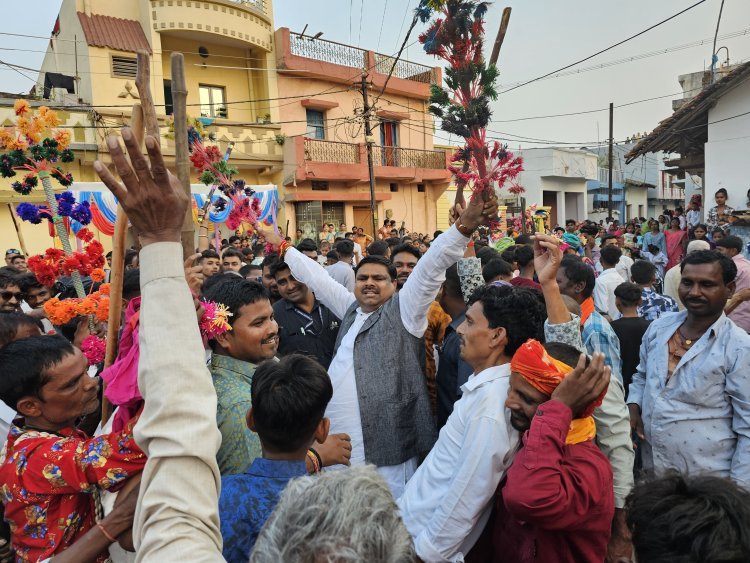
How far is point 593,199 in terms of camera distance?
38.5 meters

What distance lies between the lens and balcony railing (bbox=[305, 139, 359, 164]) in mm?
17922

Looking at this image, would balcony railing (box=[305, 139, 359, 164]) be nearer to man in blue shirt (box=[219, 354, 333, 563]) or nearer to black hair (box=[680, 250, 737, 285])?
black hair (box=[680, 250, 737, 285])

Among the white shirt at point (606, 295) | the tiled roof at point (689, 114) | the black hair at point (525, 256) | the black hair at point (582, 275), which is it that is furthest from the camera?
the tiled roof at point (689, 114)

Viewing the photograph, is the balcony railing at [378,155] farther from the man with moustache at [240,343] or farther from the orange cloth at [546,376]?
the orange cloth at [546,376]

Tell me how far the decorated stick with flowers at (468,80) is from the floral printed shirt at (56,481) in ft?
15.7

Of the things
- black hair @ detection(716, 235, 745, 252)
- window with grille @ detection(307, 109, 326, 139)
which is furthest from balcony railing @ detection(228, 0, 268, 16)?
black hair @ detection(716, 235, 745, 252)

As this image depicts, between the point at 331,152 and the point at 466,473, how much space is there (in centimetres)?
1797

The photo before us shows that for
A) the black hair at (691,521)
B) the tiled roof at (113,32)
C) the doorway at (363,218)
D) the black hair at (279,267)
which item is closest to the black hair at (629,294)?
the black hair at (279,267)

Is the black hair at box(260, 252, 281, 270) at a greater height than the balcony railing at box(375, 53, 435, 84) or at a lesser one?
lesser

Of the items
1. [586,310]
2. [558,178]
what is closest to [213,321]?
[586,310]

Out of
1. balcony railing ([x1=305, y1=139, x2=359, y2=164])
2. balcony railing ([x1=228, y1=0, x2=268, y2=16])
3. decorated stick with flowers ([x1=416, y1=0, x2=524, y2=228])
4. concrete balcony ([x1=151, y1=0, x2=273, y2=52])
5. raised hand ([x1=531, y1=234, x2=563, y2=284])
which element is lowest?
raised hand ([x1=531, y1=234, x2=563, y2=284])

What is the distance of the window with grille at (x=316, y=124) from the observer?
1934 centimetres

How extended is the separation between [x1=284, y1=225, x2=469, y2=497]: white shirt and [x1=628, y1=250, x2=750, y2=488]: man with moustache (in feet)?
4.41

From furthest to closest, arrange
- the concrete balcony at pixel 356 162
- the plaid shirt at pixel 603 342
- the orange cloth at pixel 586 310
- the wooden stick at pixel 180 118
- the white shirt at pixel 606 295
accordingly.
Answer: the concrete balcony at pixel 356 162
the white shirt at pixel 606 295
the orange cloth at pixel 586 310
the plaid shirt at pixel 603 342
the wooden stick at pixel 180 118
